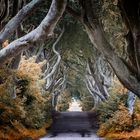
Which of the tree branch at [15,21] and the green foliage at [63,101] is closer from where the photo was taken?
the tree branch at [15,21]

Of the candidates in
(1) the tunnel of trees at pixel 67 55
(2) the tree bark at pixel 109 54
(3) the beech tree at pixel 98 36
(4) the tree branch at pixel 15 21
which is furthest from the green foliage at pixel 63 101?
(4) the tree branch at pixel 15 21

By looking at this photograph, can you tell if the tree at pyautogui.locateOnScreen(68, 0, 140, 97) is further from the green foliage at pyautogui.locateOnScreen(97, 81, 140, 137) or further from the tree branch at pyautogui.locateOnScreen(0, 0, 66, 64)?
the green foliage at pyautogui.locateOnScreen(97, 81, 140, 137)

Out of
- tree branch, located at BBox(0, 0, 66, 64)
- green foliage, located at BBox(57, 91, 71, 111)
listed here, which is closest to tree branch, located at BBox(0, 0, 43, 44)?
tree branch, located at BBox(0, 0, 66, 64)

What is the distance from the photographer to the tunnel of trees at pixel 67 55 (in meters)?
11.1

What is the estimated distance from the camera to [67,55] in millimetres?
37562

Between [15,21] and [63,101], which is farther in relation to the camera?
[63,101]

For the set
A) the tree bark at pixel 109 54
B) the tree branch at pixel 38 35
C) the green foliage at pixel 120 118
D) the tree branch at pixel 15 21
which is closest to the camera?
the tree branch at pixel 38 35

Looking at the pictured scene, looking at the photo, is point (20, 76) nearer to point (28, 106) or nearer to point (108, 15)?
point (28, 106)

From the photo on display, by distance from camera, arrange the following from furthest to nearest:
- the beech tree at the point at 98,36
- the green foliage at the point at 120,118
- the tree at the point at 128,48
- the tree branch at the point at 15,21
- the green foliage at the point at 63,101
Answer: the green foliage at the point at 63,101 < the green foliage at the point at 120,118 < the tree branch at the point at 15,21 < the tree at the point at 128,48 < the beech tree at the point at 98,36

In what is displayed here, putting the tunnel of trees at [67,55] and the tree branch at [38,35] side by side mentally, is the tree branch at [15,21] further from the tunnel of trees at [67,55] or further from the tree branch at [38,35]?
the tree branch at [38,35]

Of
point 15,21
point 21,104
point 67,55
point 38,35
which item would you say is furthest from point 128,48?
point 67,55

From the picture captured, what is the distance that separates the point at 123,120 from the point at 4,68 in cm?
789

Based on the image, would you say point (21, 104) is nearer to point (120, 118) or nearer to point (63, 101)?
point (120, 118)

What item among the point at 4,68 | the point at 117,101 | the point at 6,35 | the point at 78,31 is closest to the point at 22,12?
the point at 6,35
